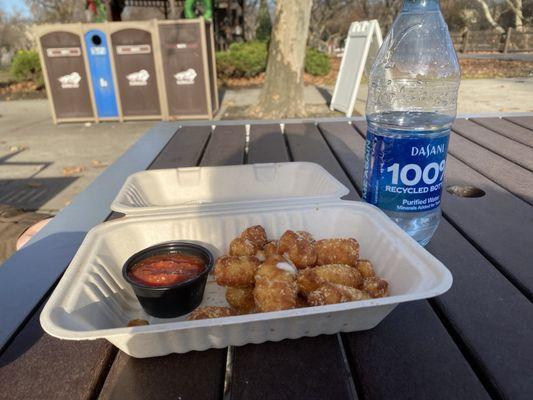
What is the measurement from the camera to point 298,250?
1034 millimetres

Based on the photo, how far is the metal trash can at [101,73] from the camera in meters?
7.17

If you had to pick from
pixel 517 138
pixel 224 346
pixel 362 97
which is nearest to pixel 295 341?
pixel 224 346

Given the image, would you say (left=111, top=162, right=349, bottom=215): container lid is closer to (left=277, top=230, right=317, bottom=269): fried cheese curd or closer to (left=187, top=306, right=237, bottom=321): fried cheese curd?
(left=277, top=230, right=317, bottom=269): fried cheese curd

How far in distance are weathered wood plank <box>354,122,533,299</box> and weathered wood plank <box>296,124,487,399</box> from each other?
1.02 feet

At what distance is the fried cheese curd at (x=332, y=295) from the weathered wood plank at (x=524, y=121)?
2316 millimetres

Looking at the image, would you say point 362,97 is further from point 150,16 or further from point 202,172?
point 150,16

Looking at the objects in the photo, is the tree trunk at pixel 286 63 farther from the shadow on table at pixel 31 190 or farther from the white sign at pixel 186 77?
the shadow on table at pixel 31 190

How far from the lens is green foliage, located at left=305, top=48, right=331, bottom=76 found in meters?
13.7

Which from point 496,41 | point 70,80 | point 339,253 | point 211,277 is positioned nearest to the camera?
point 339,253

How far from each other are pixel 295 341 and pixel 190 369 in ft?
0.75

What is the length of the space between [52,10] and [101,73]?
72.9 feet

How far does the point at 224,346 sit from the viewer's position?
0.87 m

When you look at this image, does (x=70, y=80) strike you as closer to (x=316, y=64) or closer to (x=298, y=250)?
(x=298, y=250)

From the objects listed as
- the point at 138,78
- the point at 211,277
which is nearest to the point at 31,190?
the point at 138,78
